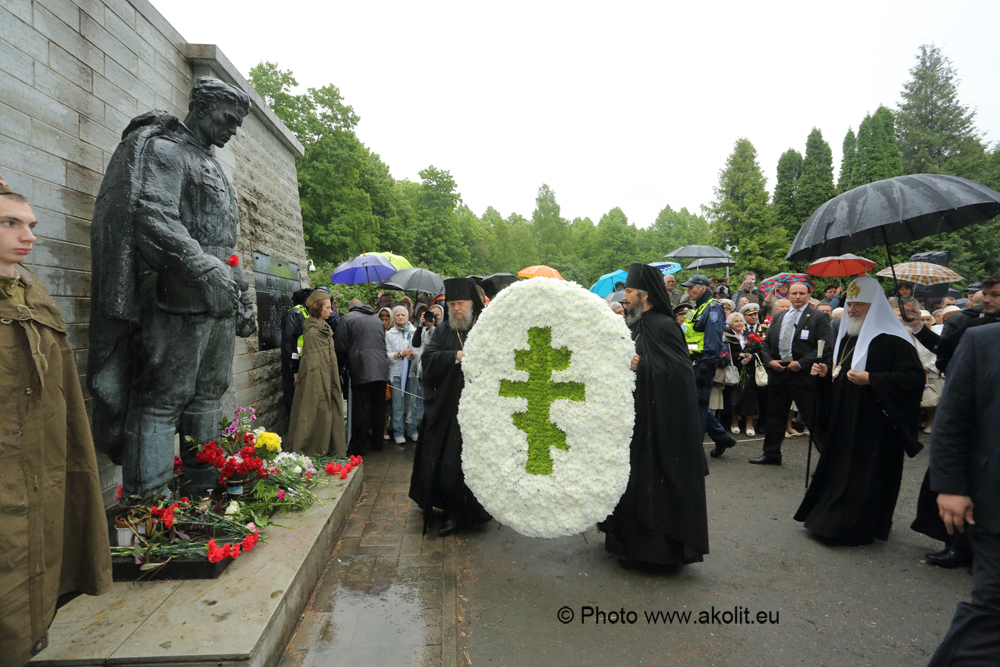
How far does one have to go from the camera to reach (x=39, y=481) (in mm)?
2021

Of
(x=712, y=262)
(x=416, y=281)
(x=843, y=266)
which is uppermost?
(x=712, y=262)

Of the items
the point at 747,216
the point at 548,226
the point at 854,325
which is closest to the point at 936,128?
the point at 747,216

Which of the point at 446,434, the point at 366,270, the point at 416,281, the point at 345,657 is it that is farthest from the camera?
the point at 416,281

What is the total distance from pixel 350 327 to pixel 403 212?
29.4 metres

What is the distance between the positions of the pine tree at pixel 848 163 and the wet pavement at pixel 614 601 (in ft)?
107

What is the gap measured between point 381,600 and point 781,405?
5.83 m

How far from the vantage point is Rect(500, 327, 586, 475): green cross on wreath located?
3971 millimetres

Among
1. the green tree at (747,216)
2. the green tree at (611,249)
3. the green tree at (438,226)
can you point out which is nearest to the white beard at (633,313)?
the green tree at (747,216)

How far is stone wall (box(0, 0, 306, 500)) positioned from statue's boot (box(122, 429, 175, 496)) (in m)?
0.65

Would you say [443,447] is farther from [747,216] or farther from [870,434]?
[747,216]

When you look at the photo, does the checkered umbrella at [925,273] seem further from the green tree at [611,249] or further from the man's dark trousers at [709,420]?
the green tree at [611,249]

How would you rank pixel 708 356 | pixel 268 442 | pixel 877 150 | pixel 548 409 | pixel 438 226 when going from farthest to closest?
1. pixel 438 226
2. pixel 877 150
3. pixel 708 356
4. pixel 268 442
5. pixel 548 409

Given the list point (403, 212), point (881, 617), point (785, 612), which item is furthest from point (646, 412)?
point (403, 212)

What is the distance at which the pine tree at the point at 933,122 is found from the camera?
3247 cm
